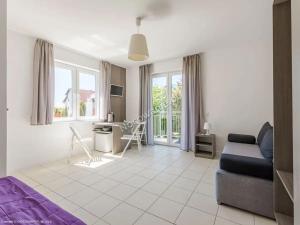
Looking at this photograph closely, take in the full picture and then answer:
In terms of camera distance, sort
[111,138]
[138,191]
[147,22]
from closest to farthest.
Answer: [138,191] → [147,22] → [111,138]

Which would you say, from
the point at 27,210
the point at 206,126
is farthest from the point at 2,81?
the point at 206,126

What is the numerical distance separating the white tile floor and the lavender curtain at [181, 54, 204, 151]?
2.41 ft

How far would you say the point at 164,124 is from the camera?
4762 millimetres

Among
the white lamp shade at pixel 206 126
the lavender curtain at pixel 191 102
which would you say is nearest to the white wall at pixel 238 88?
the lavender curtain at pixel 191 102

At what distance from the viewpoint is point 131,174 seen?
273 centimetres

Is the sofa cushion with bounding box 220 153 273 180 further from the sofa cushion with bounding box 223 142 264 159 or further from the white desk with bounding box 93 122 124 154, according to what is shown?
the white desk with bounding box 93 122 124 154

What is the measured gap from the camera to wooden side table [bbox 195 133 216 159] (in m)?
3.61

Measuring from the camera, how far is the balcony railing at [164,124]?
4.52m

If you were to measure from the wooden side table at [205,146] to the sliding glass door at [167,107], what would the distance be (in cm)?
78

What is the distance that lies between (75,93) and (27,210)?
3.43 metres

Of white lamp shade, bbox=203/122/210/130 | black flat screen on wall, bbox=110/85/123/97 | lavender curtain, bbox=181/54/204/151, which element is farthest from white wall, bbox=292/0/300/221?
black flat screen on wall, bbox=110/85/123/97

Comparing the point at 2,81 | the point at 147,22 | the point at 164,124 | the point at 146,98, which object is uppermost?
the point at 147,22

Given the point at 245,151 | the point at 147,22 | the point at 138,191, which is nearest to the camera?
the point at 138,191

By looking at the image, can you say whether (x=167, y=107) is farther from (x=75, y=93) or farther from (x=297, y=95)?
(x=297, y=95)
